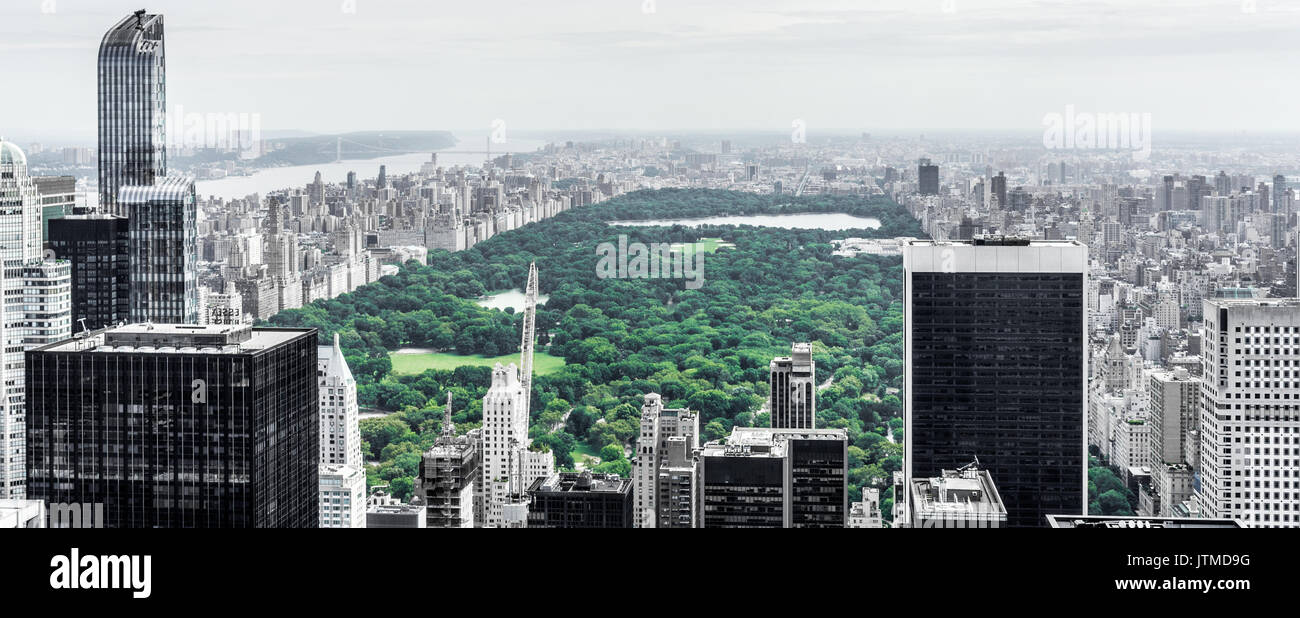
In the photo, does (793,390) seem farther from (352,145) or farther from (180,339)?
(180,339)

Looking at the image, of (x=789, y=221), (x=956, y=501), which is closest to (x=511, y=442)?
(x=789, y=221)

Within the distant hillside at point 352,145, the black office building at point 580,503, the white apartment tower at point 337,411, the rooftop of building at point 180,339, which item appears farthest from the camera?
the distant hillside at point 352,145

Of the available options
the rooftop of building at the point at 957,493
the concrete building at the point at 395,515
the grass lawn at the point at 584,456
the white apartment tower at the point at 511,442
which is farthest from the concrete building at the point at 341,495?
the rooftop of building at the point at 957,493

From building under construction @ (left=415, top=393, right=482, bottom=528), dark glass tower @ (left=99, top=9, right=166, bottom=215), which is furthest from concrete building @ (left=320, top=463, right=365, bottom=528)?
dark glass tower @ (left=99, top=9, right=166, bottom=215)

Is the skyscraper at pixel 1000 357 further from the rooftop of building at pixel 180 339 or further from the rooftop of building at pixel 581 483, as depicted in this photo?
the rooftop of building at pixel 180 339

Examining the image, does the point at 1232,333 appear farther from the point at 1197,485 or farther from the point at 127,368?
the point at 127,368
